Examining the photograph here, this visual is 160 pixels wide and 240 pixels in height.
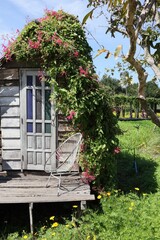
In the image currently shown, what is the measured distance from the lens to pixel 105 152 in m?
6.76

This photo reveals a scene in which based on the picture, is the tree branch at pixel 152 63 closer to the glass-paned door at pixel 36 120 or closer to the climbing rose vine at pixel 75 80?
the climbing rose vine at pixel 75 80

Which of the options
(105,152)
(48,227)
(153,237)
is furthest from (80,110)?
(153,237)

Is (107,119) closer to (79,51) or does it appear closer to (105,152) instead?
(105,152)

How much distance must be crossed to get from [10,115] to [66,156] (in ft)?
5.41

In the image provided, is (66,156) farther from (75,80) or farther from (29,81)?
(29,81)

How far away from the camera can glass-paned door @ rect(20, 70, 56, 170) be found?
7.16 metres

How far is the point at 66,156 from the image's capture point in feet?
23.7

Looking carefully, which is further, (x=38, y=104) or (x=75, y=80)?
(x=38, y=104)

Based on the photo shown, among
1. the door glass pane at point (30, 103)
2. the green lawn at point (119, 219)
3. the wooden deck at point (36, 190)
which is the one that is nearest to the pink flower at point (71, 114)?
the door glass pane at point (30, 103)

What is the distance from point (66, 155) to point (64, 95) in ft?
4.85

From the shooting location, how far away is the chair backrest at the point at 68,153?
268 inches

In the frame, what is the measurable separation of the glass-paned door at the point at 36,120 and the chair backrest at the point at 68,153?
0.67 ft

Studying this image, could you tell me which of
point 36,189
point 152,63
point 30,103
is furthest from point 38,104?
point 152,63

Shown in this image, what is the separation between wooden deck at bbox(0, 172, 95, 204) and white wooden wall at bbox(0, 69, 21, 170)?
42 centimetres
